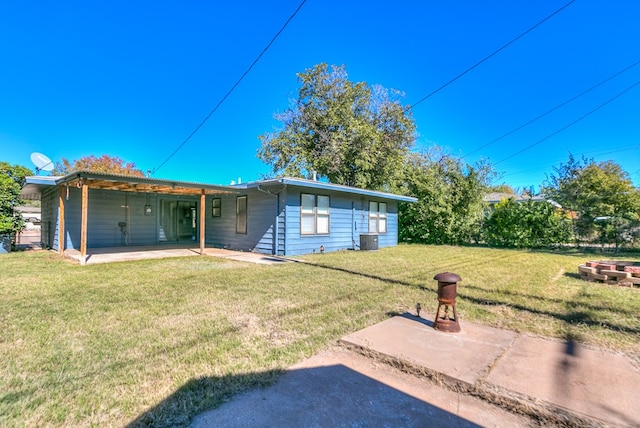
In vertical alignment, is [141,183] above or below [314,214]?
above

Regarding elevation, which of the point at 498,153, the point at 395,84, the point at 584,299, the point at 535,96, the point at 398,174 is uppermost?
the point at 395,84

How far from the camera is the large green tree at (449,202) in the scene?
49.1ft

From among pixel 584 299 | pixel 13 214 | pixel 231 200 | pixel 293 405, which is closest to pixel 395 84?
pixel 231 200

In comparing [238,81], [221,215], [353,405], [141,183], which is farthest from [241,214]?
[353,405]

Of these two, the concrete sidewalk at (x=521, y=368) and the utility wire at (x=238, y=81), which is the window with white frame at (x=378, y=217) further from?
the concrete sidewalk at (x=521, y=368)

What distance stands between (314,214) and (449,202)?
7.58 metres

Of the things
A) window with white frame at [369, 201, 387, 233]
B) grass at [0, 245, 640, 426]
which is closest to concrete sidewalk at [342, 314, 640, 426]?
grass at [0, 245, 640, 426]

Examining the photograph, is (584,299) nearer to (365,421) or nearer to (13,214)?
(365,421)

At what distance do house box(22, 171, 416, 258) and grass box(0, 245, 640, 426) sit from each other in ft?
9.92

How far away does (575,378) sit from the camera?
2.40 m

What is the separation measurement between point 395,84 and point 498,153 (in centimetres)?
782

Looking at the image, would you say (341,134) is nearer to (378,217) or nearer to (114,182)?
(378,217)

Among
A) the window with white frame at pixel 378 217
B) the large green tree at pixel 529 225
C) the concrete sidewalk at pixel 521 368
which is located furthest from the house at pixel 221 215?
the concrete sidewalk at pixel 521 368

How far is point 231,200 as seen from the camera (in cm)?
1195
